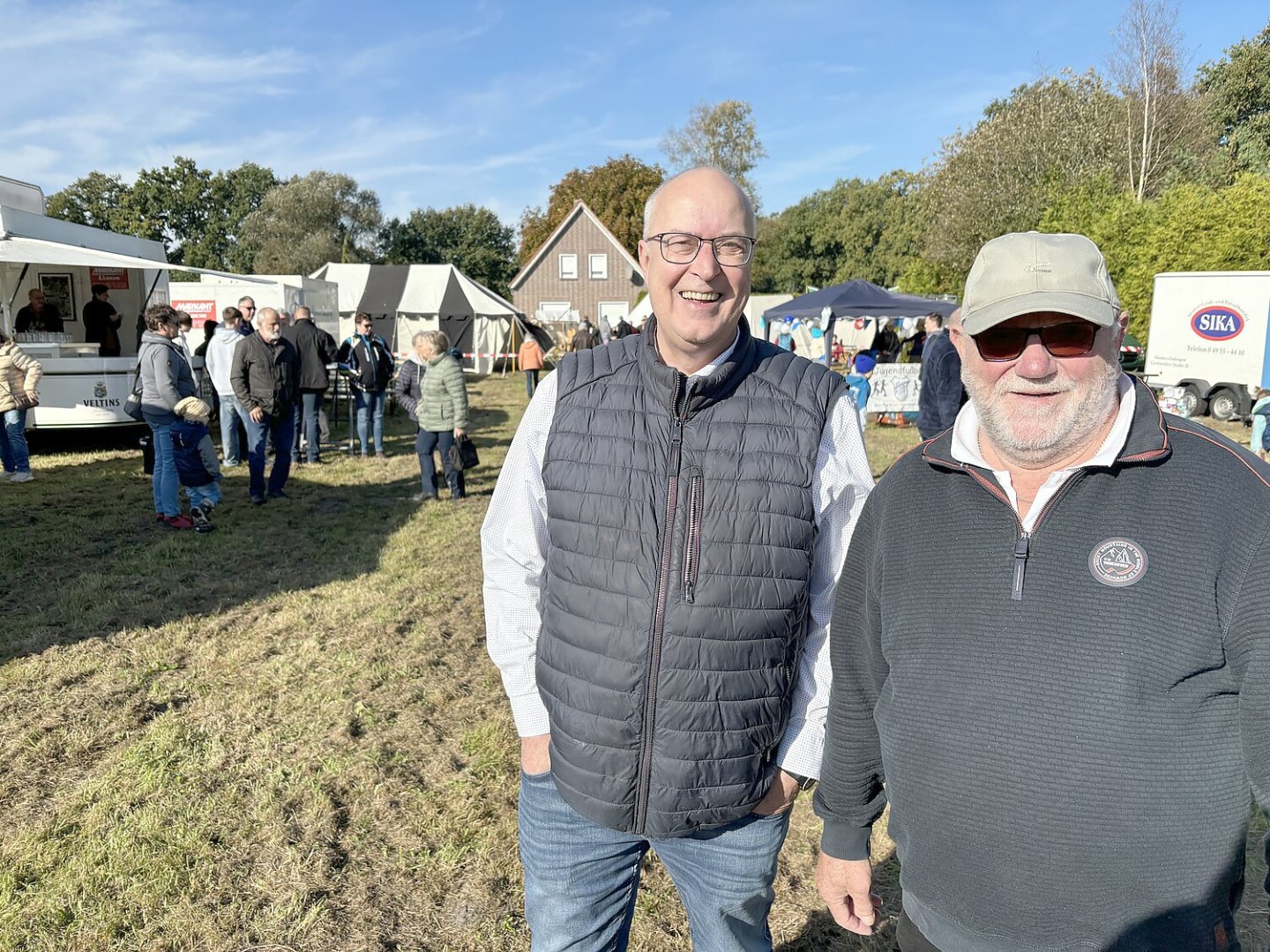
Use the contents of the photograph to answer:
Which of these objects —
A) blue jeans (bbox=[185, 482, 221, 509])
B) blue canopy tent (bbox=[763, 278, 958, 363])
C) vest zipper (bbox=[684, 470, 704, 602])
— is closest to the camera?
vest zipper (bbox=[684, 470, 704, 602])

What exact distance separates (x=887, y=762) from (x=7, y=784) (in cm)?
387

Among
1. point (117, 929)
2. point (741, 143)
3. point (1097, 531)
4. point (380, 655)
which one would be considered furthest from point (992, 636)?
point (741, 143)

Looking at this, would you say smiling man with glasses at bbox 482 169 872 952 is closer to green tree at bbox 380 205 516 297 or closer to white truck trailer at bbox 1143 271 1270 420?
white truck trailer at bbox 1143 271 1270 420

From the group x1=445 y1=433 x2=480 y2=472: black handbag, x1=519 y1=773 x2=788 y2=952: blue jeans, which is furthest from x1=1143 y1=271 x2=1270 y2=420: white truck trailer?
x1=519 y1=773 x2=788 y2=952: blue jeans

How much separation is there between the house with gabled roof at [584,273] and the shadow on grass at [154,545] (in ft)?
115

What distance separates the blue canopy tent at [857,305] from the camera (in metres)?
16.0

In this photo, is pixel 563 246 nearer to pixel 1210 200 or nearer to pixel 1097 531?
pixel 1210 200

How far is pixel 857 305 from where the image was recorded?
1598 centimetres

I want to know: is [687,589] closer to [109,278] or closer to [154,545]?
[154,545]

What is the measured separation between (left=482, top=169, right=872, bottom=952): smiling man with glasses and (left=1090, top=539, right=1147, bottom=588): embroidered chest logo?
506 millimetres

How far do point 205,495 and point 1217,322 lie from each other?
695 inches

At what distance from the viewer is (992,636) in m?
1.45

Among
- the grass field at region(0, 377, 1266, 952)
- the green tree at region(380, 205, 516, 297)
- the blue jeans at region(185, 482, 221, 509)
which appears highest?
→ the green tree at region(380, 205, 516, 297)

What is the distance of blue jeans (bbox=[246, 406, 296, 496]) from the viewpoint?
898 centimetres
